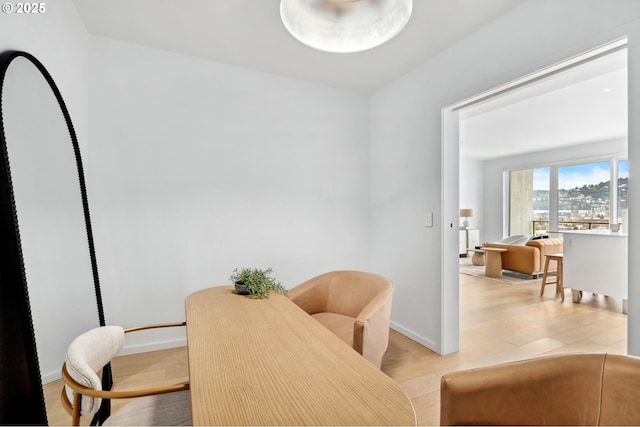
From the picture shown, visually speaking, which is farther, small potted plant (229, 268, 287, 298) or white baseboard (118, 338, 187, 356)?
white baseboard (118, 338, 187, 356)

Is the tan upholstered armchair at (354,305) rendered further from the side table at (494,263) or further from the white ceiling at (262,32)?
the side table at (494,263)

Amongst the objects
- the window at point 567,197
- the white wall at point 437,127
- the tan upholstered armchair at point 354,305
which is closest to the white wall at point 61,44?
the tan upholstered armchair at point 354,305

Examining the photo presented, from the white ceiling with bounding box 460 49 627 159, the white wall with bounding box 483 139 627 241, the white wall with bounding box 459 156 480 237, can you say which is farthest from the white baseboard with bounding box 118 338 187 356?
the white wall with bounding box 483 139 627 241

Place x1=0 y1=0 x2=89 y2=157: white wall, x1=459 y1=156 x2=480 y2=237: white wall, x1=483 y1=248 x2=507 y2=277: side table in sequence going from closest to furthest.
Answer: x1=0 y1=0 x2=89 y2=157: white wall → x1=483 y1=248 x2=507 y2=277: side table → x1=459 y1=156 x2=480 y2=237: white wall

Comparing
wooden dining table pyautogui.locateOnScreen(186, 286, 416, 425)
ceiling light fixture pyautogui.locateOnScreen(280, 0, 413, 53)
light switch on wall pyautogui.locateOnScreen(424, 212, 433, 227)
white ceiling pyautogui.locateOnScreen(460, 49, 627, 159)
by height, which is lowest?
wooden dining table pyautogui.locateOnScreen(186, 286, 416, 425)

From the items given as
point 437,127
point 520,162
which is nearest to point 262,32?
point 437,127

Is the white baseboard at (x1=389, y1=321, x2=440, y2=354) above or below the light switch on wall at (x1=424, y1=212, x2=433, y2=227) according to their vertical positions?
below

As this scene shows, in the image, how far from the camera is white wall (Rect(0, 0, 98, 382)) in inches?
49.8

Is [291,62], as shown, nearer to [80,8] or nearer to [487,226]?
[80,8]

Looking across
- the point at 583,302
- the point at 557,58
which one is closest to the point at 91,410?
the point at 557,58

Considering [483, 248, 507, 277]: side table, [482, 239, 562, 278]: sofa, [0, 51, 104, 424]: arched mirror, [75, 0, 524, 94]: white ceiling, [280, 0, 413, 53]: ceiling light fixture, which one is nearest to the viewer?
[0, 51, 104, 424]: arched mirror

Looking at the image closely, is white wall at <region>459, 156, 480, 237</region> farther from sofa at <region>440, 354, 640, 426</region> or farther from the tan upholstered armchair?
sofa at <region>440, 354, 640, 426</region>

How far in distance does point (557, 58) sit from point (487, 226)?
7471mm

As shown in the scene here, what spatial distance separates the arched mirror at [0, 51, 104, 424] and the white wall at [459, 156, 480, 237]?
26.7 feet
